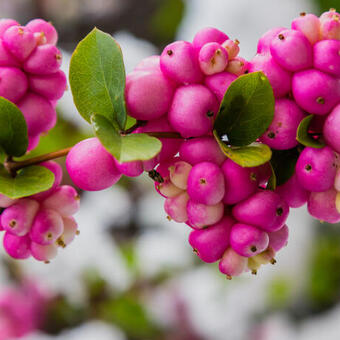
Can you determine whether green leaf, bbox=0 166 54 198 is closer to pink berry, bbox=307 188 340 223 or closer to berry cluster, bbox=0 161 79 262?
berry cluster, bbox=0 161 79 262

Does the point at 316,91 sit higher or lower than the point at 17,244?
higher

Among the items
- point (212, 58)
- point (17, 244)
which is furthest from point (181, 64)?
point (17, 244)

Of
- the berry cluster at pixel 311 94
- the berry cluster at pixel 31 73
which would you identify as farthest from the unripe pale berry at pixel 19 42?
the berry cluster at pixel 311 94

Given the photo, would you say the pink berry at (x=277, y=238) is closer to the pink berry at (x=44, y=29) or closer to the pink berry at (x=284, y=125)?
the pink berry at (x=284, y=125)

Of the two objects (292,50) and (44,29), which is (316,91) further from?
(44,29)

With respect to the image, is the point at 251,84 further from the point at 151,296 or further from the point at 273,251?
the point at 151,296
